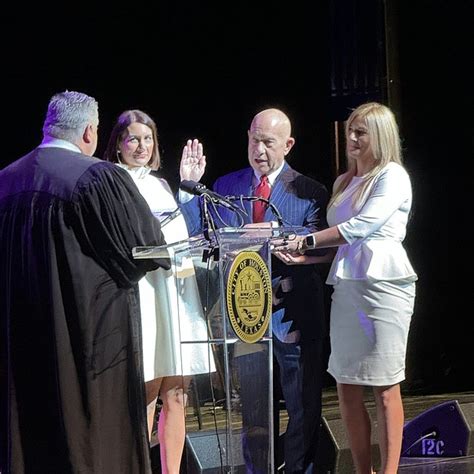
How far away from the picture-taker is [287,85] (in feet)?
21.0

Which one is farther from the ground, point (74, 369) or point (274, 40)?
point (274, 40)

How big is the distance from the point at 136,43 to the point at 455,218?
2.36m

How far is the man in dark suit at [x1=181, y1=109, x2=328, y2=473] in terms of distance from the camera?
4242 mm

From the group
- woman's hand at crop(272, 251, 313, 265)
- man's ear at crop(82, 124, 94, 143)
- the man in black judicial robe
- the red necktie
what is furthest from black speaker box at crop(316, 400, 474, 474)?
man's ear at crop(82, 124, 94, 143)

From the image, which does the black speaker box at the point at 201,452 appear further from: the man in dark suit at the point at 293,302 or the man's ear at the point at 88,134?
the man's ear at the point at 88,134

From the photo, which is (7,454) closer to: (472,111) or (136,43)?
(136,43)

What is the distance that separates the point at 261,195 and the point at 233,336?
1135mm

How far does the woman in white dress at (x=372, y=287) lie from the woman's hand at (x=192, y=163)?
1.58 feet

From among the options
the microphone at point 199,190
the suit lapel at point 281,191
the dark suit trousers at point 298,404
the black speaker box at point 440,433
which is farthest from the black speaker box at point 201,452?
the black speaker box at point 440,433

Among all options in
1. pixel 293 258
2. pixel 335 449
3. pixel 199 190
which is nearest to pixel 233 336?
pixel 199 190

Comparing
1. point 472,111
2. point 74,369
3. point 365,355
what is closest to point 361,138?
point 365,355

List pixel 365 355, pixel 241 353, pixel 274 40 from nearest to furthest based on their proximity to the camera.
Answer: pixel 241 353 → pixel 365 355 → pixel 274 40

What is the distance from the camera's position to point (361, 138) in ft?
13.9

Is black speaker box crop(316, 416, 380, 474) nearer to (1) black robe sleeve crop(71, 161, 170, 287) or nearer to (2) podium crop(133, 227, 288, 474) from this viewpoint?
(2) podium crop(133, 227, 288, 474)
